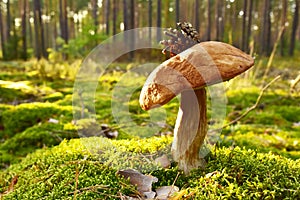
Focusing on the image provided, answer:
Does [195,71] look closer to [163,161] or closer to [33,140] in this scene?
[163,161]

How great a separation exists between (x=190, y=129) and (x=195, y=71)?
1.55 ft

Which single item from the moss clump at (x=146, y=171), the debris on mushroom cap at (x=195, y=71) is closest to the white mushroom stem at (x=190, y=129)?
the moss clump at (x=146, y=171)

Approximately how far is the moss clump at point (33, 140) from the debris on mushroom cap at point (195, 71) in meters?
2.15

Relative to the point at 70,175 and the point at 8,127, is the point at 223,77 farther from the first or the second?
the point at 8,127

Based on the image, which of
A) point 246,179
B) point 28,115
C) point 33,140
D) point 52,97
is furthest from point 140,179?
point 52,97

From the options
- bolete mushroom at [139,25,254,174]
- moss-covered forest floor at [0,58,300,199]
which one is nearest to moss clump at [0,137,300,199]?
moss-covered forest floor at [0,58,300,199]

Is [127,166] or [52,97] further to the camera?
[52,97]

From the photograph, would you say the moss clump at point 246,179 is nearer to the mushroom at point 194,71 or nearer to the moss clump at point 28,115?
the mushroom at point 194,71

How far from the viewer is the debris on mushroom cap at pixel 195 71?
4.55 ft

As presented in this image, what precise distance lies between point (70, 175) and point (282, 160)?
1.39 metres

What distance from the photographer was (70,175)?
1850 mm

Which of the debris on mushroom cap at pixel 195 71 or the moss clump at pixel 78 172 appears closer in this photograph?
the debris on mushroom cap at pixel 195 71

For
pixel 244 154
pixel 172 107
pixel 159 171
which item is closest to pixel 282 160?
pixel 244 154

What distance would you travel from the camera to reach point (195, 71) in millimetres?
1390
